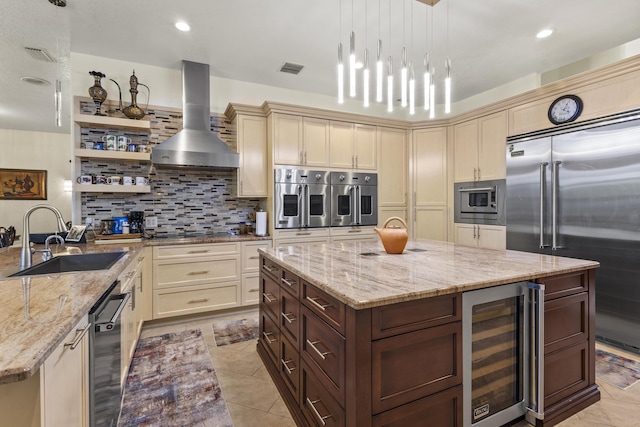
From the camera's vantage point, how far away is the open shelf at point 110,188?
3029 mm

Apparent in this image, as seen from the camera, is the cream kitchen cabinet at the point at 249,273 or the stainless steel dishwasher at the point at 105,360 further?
the cream kitchen cabinet at the point at 249,273

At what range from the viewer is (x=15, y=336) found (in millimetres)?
861

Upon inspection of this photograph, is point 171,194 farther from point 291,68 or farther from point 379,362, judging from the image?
point 379,362

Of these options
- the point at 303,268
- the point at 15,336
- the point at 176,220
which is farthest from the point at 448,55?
the point at 15,336

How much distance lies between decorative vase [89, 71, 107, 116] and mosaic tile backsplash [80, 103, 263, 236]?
194 millimetres

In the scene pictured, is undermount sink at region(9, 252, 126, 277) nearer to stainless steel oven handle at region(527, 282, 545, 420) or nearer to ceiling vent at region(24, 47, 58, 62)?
ceiling vent at region(24, 47, 58, 62)

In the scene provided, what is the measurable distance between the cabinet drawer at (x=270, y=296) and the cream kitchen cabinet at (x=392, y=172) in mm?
2318

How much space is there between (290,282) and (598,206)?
2.83 m

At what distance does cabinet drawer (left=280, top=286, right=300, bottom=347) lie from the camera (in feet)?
5.50

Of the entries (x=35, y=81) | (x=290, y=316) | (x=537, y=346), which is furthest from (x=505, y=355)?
(x=35, y=81)

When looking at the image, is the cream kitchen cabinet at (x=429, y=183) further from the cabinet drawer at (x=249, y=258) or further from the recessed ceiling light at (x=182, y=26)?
the recessed ceiling light at (x=182, y=26)

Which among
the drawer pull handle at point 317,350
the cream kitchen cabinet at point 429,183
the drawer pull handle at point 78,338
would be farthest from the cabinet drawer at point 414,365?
the cream kitchen cabinet at point 429,183

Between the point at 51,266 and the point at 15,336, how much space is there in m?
1.47

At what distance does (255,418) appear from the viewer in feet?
5.78
